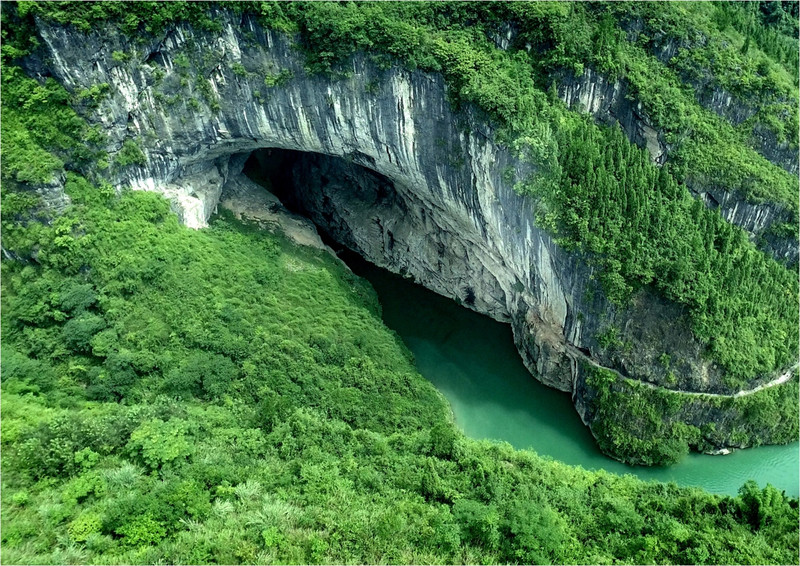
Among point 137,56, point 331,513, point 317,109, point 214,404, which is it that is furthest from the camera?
point 317,109

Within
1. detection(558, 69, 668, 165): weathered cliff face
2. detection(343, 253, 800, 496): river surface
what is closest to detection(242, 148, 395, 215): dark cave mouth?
detection(343, 253, 800, 496): river surface

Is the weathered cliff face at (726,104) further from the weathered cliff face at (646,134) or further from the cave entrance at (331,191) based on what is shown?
the cave entrance at (331,191)

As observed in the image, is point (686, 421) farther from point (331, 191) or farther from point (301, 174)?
point (301, 174)

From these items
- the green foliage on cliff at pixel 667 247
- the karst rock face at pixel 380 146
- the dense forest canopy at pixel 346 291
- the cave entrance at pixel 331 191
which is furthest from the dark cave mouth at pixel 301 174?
the green foliage on cliff at pixel 667 247

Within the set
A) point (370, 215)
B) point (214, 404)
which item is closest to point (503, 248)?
point (370, 215)

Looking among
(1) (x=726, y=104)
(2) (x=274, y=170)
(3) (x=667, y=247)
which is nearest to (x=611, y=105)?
(1) (x=726, y=104)

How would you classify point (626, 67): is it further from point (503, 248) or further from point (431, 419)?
point (431, 419)
